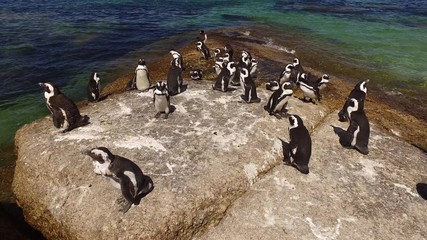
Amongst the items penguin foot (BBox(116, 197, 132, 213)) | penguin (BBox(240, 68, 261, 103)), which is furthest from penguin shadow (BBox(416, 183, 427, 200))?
penguin foot (BBox(116, 197, 132, 213))

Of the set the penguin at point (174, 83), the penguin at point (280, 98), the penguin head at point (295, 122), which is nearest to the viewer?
the penguin head at point (295, 122)

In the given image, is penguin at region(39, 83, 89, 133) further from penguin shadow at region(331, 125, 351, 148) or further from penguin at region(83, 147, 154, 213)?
penguin shadow at region(331, 125, 351, 148)

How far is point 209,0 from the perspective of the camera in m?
42.3

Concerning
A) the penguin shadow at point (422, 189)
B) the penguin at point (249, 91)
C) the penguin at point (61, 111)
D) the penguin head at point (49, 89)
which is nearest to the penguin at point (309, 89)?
the penguin at point (249, 91)

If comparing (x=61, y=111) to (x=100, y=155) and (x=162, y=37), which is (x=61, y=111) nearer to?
(x=100, y=155)

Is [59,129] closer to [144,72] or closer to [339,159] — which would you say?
[144,72]

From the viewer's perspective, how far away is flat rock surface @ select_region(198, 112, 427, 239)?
7.29 metres

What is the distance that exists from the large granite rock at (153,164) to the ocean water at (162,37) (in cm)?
335

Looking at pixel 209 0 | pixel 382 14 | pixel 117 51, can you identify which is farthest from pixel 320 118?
pixel 209 0

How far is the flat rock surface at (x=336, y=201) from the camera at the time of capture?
729cm

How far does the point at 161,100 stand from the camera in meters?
10.3

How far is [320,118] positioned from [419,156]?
2888 millimetres

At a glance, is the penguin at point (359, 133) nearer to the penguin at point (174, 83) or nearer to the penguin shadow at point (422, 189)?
the penguin shadow at point (422, 189)

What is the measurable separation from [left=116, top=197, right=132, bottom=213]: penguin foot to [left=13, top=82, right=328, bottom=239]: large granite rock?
0.27 ft
